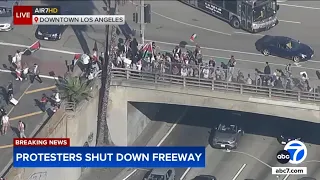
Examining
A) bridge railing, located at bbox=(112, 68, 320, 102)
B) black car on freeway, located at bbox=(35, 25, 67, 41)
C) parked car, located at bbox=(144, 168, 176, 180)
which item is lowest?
parked car, located at bbox=(144, 168, 176, 180)

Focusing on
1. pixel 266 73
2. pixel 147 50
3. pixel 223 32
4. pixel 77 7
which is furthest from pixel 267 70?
pixel 77 7

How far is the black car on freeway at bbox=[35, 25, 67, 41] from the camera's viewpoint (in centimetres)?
8031

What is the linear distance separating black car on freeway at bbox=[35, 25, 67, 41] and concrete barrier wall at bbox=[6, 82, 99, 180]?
778cm

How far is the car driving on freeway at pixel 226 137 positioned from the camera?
7606cm

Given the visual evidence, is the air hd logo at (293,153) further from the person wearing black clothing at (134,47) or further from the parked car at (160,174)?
the person wearing black clothing at (134,47)

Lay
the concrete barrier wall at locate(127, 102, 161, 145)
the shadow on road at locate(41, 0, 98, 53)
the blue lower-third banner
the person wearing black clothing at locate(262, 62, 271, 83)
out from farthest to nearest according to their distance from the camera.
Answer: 1. the shadow on road at locate(41, 0, 98, 53)
2. the concrete barrier wall at locate(127, 102, 161, 145)
3. the person wearing black clothing at locate(262, 62, 271, 83)
4. the blue lower-third banner

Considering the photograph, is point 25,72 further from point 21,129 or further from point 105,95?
point 21,129

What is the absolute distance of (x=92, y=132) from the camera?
246ft

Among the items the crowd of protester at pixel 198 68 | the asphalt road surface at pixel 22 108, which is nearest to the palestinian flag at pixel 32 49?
the asphalt road surface at pixel 22 108

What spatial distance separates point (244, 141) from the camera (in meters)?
77.6

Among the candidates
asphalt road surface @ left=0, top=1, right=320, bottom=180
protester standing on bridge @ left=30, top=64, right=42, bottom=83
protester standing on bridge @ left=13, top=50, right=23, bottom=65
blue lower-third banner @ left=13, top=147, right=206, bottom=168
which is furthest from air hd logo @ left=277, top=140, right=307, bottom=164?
protester standing on bridge @ left=13, top=50, right=23, bottom=65

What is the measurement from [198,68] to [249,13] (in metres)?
9.62

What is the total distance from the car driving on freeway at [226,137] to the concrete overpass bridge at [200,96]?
2.89 metres

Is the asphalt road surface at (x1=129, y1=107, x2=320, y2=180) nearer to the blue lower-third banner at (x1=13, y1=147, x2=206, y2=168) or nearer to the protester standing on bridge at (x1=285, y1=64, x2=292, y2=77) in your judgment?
the protester standing on bridge at (x1=285, y1=64, x2=292, y2=77)
